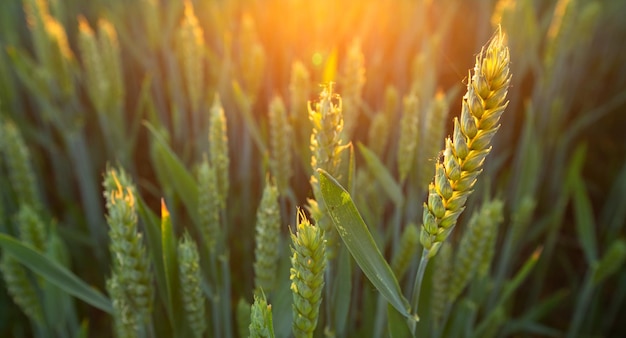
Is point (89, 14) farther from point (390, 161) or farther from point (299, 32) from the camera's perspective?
point (390, 161)

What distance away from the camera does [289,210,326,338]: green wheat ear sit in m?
0.50

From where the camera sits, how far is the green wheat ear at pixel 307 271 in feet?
1.64

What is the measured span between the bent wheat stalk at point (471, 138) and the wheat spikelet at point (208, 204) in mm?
292

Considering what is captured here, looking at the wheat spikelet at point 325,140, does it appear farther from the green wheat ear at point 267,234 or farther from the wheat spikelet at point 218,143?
the wheat spikelet at point 218,143

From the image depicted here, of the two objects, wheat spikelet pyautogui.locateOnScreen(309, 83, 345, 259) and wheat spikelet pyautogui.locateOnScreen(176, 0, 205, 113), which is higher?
wheat spikelet pyautogui.locateOnScreen(176, 0, 205, 113)

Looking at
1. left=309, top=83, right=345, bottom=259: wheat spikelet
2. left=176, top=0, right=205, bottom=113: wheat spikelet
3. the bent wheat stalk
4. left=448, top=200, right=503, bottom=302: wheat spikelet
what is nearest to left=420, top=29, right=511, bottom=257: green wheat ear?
the bent wheat stalk

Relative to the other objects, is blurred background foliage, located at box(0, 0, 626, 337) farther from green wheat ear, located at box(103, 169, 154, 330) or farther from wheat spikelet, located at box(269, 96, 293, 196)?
green wheat ear, located at box(103, 169, 154, 330)

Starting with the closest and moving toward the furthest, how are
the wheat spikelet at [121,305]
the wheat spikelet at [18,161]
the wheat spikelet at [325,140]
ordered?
the wheat spikelet at [325,140] → the wheat spikelet at [121,305] → the wheat spikelet at [18,161]

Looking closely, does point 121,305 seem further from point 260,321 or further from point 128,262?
point 260,321

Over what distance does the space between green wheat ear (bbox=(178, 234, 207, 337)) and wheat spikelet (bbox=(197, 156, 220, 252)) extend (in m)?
0.06

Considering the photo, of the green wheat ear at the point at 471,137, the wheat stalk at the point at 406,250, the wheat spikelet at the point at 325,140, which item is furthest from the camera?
the wheat stalk at the point at 406,250

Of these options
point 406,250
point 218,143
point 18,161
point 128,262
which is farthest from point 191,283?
point 18,161

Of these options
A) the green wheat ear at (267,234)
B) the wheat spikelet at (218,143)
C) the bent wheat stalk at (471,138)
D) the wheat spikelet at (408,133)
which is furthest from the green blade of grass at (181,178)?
the bent wheat stalk at (471,138)

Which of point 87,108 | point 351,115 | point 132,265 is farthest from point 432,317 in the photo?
point 87,108
